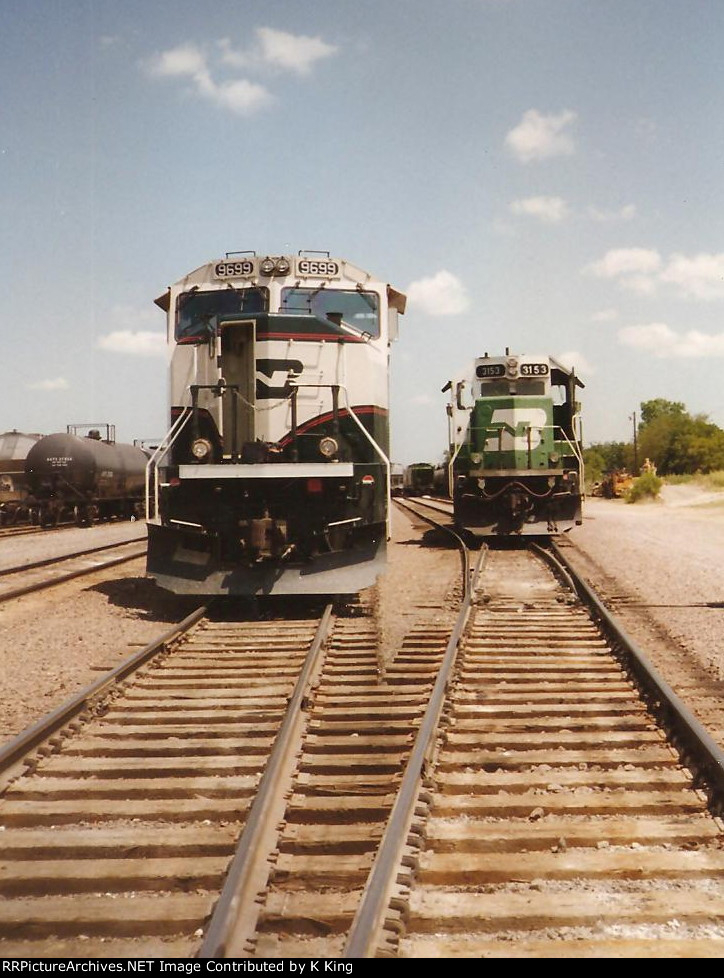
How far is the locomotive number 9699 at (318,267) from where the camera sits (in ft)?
28.7

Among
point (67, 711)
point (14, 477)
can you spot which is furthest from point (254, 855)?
point (14, 477)

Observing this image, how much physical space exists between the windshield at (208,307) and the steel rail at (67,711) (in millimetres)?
3408

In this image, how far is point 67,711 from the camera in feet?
15.8

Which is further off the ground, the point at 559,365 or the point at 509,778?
the point at 559,365

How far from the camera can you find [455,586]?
1017 cm

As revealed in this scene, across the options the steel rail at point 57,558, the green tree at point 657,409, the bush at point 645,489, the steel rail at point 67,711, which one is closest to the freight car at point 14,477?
the steel rail at point 57,558

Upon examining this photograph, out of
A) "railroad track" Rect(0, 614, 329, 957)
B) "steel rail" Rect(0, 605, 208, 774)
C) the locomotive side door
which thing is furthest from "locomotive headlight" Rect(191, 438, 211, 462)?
"railroad track" Rect(0, 614, 329, 957)

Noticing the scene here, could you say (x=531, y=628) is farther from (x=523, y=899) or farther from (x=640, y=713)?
(x=523, y=899)

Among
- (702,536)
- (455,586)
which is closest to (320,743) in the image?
(455,586)

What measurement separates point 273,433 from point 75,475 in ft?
48.7

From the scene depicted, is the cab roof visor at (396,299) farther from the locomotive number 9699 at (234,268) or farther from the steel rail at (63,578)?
the steel rail at (63,578)

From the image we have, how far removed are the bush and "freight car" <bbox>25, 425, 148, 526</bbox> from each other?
23555 millimetres

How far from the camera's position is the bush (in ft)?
123

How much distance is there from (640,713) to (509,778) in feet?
4.71
